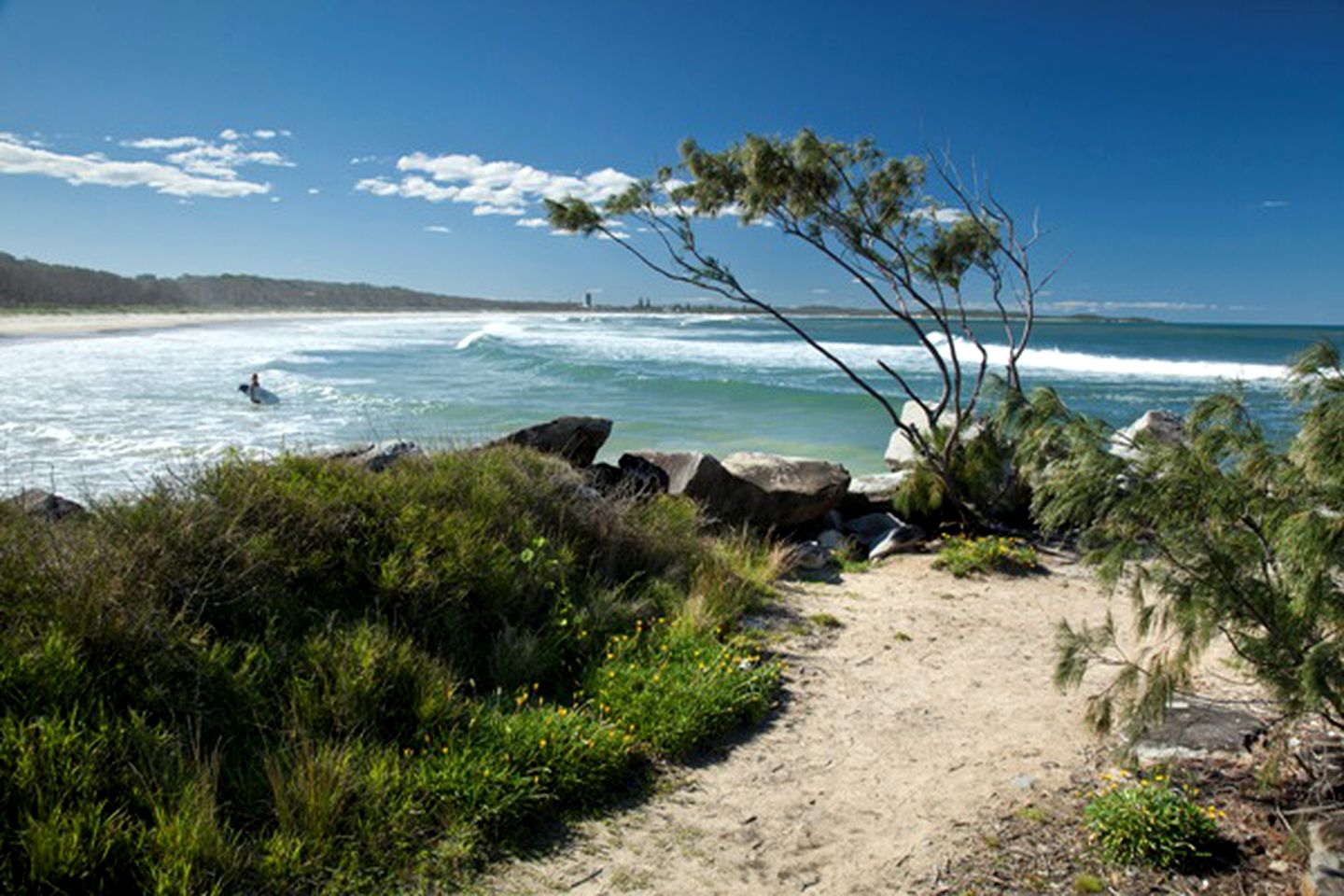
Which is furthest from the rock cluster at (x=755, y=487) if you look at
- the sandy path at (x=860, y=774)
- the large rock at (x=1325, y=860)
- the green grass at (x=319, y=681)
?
the large rock at (x=1325, y=860)

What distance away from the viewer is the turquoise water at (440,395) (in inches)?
587

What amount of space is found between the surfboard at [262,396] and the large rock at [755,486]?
1557 cm

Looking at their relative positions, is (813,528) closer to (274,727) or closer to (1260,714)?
(1260,714)

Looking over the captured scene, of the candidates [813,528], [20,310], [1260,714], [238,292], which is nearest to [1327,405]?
[1260,714]

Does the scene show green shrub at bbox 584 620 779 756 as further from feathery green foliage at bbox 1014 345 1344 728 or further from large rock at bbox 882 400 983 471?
large rock at bbox 882 400 983 471

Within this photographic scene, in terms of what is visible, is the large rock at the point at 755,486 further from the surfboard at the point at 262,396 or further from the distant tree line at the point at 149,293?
the distant tree line at the point at 149,293

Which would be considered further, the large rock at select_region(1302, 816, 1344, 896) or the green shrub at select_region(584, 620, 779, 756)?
the green shrub at select_region(584, 620, 779, 756)

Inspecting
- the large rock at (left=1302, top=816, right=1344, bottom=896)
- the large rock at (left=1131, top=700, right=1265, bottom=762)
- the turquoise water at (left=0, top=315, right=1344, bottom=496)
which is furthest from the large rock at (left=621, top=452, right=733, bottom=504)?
the large rock at (left=1302, top=816, right=1344, bottom=896)

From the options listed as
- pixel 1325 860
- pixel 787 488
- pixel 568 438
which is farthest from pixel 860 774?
pixel 568 438

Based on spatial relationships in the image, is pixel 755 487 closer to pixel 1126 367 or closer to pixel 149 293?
pixel 1126 367

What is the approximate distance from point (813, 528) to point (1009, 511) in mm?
2622

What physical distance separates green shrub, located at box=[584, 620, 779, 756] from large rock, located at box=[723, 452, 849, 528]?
398 centimetres

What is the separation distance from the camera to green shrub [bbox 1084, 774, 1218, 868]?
3516 mm

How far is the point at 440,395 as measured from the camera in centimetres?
2681
